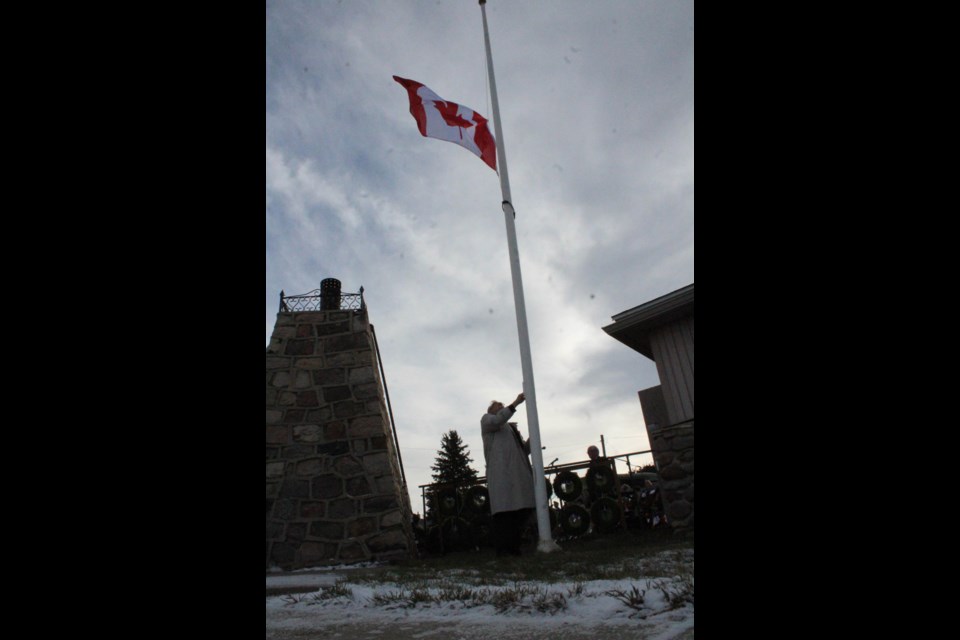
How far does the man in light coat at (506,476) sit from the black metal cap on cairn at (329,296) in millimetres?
6047

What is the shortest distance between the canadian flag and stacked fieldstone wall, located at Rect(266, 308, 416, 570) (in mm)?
4300

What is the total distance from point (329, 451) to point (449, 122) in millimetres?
5491

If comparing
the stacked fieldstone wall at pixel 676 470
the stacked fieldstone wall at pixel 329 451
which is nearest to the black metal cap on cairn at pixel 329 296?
the stacked fieldstone wall at pixel 329 451

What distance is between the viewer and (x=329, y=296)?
1107 centimetres

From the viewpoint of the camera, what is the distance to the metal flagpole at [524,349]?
529cm

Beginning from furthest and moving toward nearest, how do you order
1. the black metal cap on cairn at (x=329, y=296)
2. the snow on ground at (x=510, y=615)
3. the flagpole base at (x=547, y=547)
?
the black metal cap on cairn at (x=329, y=296), the flagpole base at (x=547, y=547), the snow on ground at (x=510, y=615)

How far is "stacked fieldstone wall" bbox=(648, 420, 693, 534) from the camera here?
595 cm

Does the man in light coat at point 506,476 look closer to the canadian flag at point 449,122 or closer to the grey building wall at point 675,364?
the grey building wall at point 675,364

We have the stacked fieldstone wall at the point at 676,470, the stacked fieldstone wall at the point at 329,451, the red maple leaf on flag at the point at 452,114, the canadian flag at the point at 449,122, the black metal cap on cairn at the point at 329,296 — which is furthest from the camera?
the black metal cap on cairn at the point at 329,296
